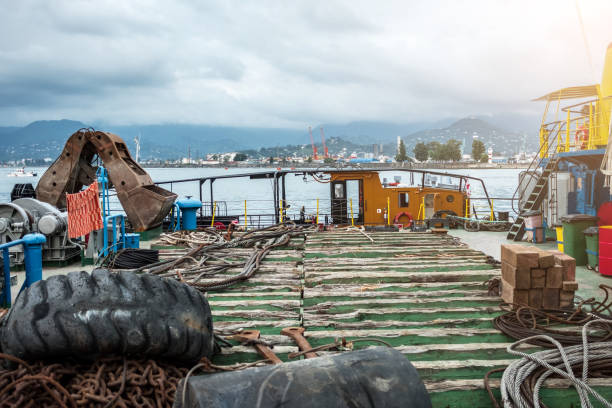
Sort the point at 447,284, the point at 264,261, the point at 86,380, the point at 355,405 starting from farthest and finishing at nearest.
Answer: the point at 264,261
the point at 447,284
the point at 86,380
the point at 355,405

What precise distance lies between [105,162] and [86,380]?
12.1 metres

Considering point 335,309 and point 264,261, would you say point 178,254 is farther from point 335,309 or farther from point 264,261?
point 335,309

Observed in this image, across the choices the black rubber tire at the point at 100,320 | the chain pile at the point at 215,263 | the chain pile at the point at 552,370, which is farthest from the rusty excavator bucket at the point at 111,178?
the chain pile at the point at 552,370

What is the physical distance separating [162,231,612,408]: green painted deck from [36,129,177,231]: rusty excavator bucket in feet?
20.6

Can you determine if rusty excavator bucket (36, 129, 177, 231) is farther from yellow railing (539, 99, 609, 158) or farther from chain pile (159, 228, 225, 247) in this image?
yellow railing (539, 99, 609, 158)

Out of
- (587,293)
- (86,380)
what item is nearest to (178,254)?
(86,380)

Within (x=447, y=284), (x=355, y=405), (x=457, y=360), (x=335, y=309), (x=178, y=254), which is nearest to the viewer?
(x=355, y=405)

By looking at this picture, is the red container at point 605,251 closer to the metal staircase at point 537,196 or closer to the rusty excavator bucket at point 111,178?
the metal staircase at point 537,196

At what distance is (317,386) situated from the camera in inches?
91.8

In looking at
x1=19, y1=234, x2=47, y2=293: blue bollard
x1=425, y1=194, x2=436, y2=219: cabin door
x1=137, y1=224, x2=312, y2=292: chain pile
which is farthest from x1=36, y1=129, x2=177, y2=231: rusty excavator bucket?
x1=425, y1=194, x2=436, y2=219: cabin door

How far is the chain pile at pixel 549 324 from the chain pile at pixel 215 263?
11.0 ft

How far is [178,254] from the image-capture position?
8461mm

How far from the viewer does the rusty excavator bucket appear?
13391mm

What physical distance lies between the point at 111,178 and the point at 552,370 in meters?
12.8
